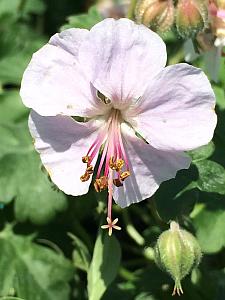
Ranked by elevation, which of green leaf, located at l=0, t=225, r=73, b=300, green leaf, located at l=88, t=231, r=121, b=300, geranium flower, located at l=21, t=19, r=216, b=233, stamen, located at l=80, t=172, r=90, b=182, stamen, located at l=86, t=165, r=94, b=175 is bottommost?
green leaf, located at l=0, t=225, r=73, b=300

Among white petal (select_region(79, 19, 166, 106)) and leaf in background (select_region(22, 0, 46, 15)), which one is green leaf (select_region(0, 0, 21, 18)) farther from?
white petal (select_region(79, 19, 166, 106))

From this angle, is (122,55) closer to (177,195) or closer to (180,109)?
(180,109)

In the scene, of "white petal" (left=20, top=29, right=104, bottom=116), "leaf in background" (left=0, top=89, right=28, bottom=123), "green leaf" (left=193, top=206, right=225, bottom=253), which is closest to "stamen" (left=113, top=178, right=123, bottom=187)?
"white petal" (left=20, top=29, right=104, bottom=116)

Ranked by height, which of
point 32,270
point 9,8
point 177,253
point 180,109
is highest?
point 180,109

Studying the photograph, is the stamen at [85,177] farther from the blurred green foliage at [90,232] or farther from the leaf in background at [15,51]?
the leaf in background at [15,51]

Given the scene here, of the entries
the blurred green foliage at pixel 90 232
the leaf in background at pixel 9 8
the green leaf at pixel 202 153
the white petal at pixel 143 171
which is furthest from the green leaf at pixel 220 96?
the leaf in background at pixel 9 8

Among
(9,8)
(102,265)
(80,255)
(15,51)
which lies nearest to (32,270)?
(80,255)

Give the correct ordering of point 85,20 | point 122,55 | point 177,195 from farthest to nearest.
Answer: point 85,20
point 177,195
point 122,55
